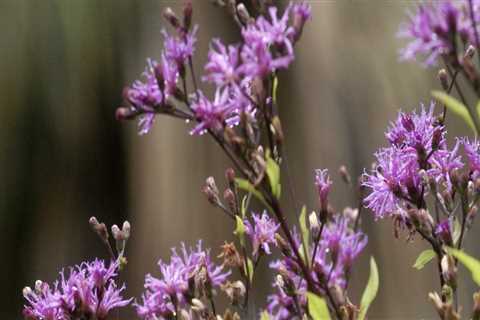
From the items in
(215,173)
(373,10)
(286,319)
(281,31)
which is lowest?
(286,319)

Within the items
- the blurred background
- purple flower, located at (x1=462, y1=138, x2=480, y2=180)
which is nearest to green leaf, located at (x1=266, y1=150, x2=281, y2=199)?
purple flower, located at (x1=462, y1=138, x2=480, y2=180)

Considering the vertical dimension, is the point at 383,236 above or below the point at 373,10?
below

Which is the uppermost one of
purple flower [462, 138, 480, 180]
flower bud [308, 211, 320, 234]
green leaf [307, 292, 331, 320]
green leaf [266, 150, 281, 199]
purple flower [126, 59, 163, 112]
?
purple flower [126, 59, 163, 112]

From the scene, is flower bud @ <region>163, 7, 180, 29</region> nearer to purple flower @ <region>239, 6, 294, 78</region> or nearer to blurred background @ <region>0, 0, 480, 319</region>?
purple flower @ <region>239, 6, 294, 78</region>

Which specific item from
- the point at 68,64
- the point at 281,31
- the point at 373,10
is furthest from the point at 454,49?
the point at 68,64

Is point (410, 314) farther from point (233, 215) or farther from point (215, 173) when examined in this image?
point (233, 215)

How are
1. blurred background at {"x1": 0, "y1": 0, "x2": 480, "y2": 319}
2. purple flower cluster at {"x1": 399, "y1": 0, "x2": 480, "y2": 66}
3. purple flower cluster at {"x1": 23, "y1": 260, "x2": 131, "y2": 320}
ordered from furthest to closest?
blurred background at {"x1": 0, "y1": 0, "x2": 480, "y2": 319} < purple flower cluster at {"x1": 23, "y1": 260, "x2": 131, "y2": 320} < purple flower cluster at {"x1": 399, "y1": 0, "x2": 480, "y2": 66}
